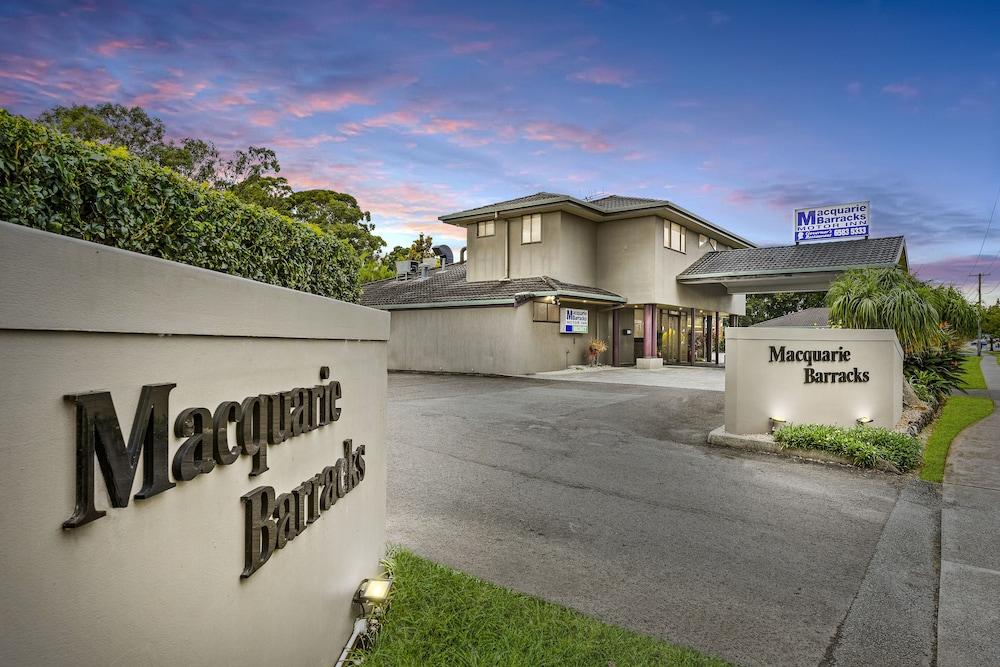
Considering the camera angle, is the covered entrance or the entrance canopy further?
the covered entrance

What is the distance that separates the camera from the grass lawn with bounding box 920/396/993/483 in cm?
734

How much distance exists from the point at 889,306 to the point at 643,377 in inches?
395

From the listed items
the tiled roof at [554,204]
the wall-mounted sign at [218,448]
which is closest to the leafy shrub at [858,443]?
the wall-mounted sign at [218,448]

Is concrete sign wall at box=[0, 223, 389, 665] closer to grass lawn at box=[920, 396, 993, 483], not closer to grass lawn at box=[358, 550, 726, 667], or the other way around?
grass lawn at box=[358, 550, 726, 667]

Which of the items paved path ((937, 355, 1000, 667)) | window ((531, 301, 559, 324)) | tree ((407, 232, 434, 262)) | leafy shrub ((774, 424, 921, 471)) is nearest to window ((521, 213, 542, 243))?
window ((531, 301, 559, 324))

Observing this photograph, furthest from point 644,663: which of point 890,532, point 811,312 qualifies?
point 811,312

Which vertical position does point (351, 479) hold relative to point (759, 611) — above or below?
above

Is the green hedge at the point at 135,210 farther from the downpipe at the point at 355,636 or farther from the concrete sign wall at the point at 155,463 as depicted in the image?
the downpipe at the point at 355,636

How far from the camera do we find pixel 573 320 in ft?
80.0

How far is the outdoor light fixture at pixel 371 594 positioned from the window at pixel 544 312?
63.4ft

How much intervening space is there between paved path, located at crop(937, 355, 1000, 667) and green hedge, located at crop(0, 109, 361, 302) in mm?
5235

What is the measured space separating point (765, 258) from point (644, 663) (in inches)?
1022

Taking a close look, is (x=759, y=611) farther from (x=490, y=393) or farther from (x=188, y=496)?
(x=490, y=393)

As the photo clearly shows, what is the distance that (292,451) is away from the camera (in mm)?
2543
